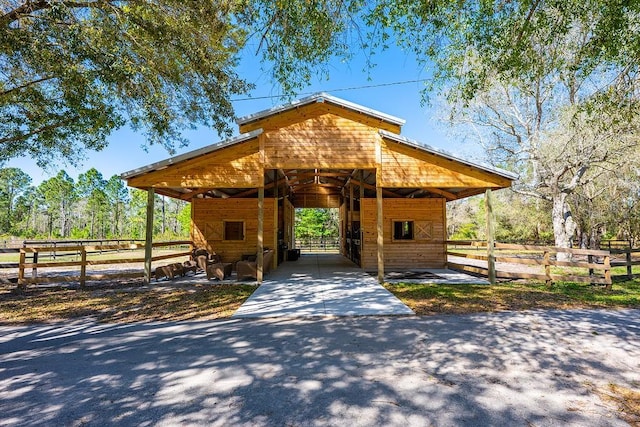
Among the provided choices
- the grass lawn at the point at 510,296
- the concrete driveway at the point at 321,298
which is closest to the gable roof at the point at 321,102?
the concrete driveway at the point at 321,298

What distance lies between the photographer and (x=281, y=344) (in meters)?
4.21

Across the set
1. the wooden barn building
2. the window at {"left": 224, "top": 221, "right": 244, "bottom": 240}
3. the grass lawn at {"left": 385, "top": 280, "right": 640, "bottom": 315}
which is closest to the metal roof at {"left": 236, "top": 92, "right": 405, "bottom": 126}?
the wooden barn building

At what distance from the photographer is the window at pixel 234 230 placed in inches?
533

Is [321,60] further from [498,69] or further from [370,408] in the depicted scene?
[370,408]

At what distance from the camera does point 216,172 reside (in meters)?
9.00

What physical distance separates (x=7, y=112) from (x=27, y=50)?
186 inches

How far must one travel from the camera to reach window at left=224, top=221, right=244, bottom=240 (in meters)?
13.5

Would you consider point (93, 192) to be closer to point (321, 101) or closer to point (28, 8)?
point (28, 8)

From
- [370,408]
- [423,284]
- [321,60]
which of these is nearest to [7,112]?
[321,60]

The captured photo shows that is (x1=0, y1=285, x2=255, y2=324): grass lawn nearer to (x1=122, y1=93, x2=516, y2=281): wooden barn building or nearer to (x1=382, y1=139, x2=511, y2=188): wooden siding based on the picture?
(x1=122, y1=93, x2=516, y2=281): wooden barn building

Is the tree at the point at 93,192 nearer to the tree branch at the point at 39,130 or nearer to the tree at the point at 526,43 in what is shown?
the tree branch at the point at 39,130

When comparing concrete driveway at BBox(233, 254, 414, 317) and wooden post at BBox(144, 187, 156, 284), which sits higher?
wooden post at BBox(144, 187, 156, 284)

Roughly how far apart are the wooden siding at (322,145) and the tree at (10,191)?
5426 cm

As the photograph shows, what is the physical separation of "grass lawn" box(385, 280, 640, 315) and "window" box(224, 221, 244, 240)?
7.46m
